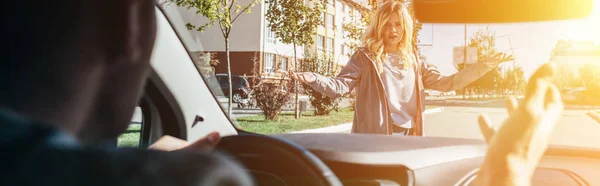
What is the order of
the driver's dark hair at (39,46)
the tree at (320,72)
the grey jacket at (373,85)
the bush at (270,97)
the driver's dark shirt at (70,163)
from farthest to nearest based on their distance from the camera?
1. the tree at (320,72)
2. the bush at (270,97)
3. the grey jacket at (373,85)
4. the driver's dark hair at (39,46)
5. the driver's dark shirt at (70,163)

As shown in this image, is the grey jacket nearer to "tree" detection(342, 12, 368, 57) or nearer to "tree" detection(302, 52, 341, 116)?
"tree" detection(302, 52, 341, 116)

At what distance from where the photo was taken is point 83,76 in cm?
57

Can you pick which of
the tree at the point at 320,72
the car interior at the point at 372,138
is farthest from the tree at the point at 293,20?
the car interior at the point at 372,138

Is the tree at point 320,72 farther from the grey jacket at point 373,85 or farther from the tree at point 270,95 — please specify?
the grey jacket at point 373,85

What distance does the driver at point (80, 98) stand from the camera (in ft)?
1.35

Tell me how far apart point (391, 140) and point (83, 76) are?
192 centimetres

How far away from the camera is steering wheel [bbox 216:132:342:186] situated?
1.05 m

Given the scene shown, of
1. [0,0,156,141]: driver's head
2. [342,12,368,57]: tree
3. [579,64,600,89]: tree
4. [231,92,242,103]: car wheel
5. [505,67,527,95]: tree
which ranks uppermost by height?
[342,12,368,57]: tree

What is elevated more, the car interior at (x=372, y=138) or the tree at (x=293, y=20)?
the tree at (x=293, y=20)

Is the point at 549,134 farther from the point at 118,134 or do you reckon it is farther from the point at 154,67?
the point at 154,67

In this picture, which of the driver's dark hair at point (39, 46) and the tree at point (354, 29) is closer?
the driver's dark hair at point (39, 46)

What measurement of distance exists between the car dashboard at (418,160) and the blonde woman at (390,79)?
1.30 metres

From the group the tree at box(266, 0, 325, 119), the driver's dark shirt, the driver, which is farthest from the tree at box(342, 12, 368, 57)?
the driver's dark shirt

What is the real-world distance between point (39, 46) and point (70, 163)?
194 millimetres
